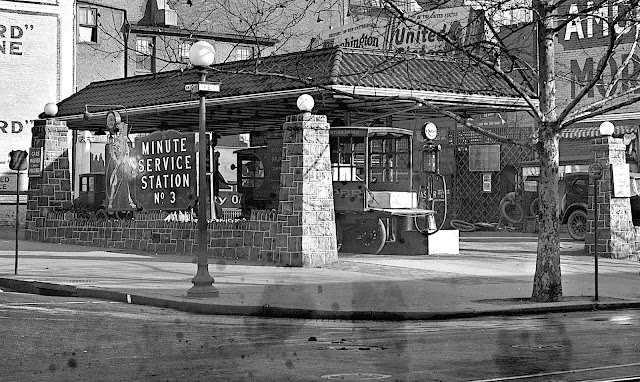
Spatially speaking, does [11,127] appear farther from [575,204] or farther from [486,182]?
[575,204]

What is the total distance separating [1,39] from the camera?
38.7 m

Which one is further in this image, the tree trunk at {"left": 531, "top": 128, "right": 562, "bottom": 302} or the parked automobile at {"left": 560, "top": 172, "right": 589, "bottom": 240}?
the parked automobile at {"left": 560, "top": 172, "right": 589, "bottom": 240}

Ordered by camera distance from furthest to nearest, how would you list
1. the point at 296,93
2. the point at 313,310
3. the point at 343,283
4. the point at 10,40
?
1. the point at 10,40
2. the point at 296,93
3. the point at 343,283
4. the point at 313,310

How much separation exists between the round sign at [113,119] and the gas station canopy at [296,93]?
0.99m

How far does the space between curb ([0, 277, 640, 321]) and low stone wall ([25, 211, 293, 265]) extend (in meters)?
5.71

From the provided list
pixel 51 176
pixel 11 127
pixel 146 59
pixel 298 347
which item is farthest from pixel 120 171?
pixel 146 59

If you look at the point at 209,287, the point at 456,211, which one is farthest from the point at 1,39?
the point at 209,287

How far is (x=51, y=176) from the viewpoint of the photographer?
2928cm

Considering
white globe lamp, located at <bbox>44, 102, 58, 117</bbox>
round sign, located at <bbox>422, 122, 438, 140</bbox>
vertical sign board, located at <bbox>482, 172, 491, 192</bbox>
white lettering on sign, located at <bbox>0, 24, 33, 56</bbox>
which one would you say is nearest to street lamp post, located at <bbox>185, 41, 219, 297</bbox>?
round sign, located at <bbox>422, 122, 438, 140</bbox>

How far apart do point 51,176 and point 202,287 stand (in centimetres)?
1415

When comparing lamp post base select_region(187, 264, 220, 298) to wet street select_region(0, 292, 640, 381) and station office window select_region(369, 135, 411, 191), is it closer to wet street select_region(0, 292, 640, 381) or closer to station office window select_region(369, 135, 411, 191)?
wet street select_region(0, 292, 640, 381)

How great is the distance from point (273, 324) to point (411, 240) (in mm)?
11584

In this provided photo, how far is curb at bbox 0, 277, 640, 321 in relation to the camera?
14.8m

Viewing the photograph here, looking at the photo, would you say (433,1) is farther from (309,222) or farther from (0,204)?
(0,204)
